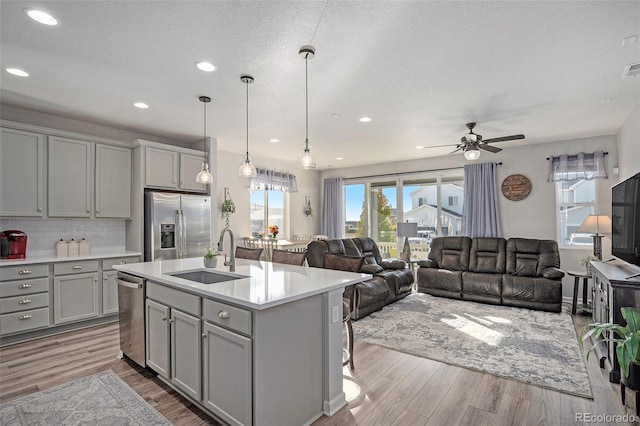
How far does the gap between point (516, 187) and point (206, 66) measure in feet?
18.1

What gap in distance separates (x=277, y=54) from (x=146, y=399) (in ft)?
9.24

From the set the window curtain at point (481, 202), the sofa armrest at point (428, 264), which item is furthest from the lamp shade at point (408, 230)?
the window curtain at point (481, 202)

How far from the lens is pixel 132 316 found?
2.96 metres

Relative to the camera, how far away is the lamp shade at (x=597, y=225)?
14.6 feet

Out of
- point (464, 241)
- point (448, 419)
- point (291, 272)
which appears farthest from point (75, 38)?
point (464, 241)

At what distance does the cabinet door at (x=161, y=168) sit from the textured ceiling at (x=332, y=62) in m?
0.44

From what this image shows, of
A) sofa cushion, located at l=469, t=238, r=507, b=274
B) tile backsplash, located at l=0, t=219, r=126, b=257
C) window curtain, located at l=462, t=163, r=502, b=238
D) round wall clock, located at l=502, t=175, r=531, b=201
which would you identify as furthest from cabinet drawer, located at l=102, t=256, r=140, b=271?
round wall clock, located at l=502, t=175, r=531, b=201

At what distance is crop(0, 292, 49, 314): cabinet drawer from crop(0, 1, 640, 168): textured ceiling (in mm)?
2153

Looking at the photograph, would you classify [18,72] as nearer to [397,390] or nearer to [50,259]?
[50,259]

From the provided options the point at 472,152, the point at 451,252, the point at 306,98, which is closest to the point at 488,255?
the point at 451,252

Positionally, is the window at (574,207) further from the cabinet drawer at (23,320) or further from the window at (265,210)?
the cabinet drawer at (23,320)

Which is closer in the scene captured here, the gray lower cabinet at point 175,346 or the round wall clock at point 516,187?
the gray lower cabinet at point 175,346

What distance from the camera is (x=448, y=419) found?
2.22 metres

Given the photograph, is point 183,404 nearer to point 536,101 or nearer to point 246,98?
point 246,98
